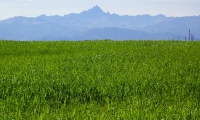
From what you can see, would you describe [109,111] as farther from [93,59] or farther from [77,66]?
[93,59]

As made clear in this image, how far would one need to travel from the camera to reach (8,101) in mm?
9906

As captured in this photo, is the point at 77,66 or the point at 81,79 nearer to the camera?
the point at 81,79

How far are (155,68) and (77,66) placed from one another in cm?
393

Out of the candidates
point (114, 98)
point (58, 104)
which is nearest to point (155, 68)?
point (114, 98)

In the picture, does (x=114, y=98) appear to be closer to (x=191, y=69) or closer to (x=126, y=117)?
(x=126, y=117)

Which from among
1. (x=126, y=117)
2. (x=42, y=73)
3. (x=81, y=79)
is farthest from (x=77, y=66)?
(x=126, y=117)

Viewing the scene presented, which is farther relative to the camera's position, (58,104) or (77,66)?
(77,66)

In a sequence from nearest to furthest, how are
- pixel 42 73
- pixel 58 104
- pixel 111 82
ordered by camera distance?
pixel 58 104 < pixel 111 82 < pixel 42 73

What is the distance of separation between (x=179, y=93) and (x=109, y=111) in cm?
318

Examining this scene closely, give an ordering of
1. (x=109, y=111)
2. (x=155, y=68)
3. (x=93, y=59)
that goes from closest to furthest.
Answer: (x=109, y=111) → (x=155, y=68) → (x=93, y=59)

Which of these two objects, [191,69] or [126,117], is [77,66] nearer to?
[191,69]

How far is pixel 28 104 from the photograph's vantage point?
32.2 feet

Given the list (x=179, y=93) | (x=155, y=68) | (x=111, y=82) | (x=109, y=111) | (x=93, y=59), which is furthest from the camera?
(x=93, y=59)

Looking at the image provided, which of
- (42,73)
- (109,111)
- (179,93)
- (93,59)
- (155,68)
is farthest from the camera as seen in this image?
(93,59)
